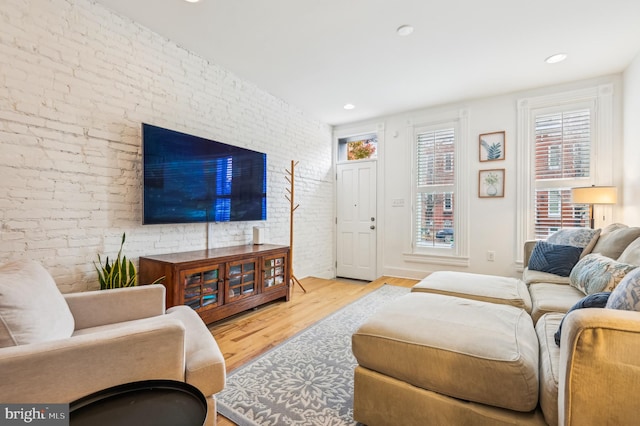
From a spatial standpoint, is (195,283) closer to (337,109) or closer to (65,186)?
(65,186)

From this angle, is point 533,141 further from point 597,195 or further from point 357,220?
point 357,220

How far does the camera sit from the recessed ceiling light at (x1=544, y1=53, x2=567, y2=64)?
9.57 feet

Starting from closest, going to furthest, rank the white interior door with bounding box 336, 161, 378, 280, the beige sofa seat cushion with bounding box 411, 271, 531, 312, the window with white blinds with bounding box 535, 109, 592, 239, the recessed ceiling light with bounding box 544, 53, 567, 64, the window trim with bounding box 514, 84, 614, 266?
the beige sofa seat cushion with bounding box 411, 271, 531, 312 → the recessed ceiling light with bounding box 544, 53, 567, 64 → the window trim with bounding box 514, 84, 614, 266 → the window with white blinds with bounding box 535, 109, 592, 239 → the white interior door with bounding box 336, 161, 378, 280

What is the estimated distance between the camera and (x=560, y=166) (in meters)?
3.60

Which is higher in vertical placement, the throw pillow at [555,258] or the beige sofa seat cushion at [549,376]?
the throw pillow at [555,258]

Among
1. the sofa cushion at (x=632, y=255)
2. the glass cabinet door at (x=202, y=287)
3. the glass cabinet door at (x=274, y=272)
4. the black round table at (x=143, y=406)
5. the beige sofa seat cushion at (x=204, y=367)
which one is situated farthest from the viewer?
the glass cabinet door at (x=274, y=272)

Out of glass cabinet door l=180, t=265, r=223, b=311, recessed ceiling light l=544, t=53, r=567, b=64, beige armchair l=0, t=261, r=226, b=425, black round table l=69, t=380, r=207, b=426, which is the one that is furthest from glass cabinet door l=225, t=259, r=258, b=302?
recessed ceiling light l=544, t=53, r=567, b=64

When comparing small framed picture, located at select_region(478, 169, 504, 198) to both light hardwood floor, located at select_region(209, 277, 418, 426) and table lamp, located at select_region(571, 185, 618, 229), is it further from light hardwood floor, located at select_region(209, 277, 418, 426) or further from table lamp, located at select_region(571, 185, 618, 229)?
light hardwood floor, located at select_region(209, 277, 418, 426)

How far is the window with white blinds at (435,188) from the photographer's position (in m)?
4.27

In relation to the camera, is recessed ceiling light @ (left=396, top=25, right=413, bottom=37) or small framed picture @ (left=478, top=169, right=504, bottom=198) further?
small framed picture @ (left=478, top=169, right=504, bottom=198)

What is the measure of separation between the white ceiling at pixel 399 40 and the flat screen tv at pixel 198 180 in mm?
916

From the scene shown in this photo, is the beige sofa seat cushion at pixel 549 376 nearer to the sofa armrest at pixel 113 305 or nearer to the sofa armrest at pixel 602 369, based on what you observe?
the sofa armrest at pixel 602 369

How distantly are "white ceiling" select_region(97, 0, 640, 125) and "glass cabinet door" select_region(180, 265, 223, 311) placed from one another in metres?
2.07

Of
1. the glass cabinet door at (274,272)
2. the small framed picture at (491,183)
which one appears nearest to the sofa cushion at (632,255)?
the small framed picture at (491,183)
